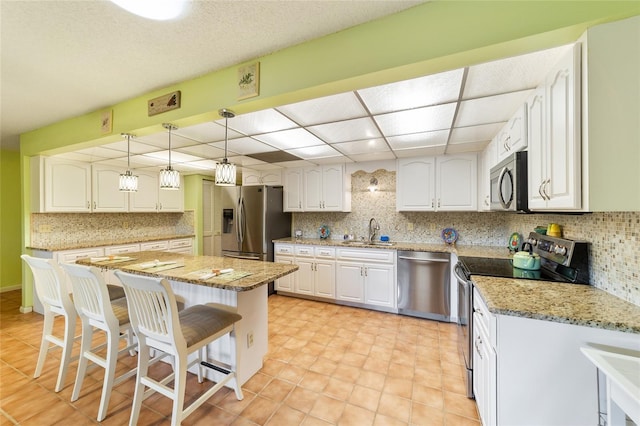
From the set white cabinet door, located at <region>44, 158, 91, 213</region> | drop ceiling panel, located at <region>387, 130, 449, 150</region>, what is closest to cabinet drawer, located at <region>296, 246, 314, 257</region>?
drop ceiling panel, located at <region>387, 130, 449, 150</region>

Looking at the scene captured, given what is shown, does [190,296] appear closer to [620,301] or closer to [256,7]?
[256,7]

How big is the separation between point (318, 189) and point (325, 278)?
4.59 ft

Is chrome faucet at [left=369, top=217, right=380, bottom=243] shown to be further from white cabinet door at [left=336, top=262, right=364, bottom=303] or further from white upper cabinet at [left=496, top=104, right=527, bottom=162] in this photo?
white upper cabinet at [left=496, top=104, right=527, bottom=162]

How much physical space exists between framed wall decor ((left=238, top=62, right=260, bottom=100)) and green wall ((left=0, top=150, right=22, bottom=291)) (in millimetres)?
5138

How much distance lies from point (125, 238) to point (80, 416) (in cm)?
361

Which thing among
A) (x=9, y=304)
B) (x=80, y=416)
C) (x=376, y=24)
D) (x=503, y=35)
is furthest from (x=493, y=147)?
(x=9, y=304)

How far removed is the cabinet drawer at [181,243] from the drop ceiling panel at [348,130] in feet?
12.7

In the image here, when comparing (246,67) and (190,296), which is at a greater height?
(246,67)

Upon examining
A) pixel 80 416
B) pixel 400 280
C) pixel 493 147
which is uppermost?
pixel 493 147

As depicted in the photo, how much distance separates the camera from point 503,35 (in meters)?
1.12

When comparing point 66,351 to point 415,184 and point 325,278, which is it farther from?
point 415,184

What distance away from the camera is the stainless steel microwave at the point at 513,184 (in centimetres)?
169

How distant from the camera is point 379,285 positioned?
3.34 m

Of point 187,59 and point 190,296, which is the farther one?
point 190,296
